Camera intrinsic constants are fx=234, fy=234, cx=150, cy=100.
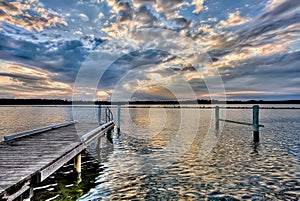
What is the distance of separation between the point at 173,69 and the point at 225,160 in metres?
31.6

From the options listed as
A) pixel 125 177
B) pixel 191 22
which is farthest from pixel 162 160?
pixel 191 22

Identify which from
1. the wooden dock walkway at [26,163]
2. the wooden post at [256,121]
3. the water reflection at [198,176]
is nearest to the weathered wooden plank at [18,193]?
the wooden dock walkway at [26,163]

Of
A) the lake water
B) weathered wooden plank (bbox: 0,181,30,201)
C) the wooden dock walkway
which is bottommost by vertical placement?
the lake water

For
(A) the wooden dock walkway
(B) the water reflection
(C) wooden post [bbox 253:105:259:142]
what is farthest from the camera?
(C) wooden post [bbox 253:105:259:142]

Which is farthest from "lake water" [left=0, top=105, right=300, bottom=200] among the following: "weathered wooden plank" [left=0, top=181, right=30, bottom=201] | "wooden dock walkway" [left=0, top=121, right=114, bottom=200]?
"weathered wooden plank" [left=0, top=181, right=30, bottom=201]

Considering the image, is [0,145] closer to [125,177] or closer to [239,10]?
[125,177]

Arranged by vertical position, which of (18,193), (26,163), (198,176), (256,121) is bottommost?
(198,176)

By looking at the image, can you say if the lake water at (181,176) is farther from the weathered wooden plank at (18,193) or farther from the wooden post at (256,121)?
the wooden post at (256,121)

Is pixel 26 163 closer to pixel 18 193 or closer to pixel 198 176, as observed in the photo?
pixel 18 193

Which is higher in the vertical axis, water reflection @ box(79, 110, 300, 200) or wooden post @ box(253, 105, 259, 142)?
wooden post @ box(253, 105, 259, 142)

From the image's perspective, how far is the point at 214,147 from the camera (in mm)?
16609

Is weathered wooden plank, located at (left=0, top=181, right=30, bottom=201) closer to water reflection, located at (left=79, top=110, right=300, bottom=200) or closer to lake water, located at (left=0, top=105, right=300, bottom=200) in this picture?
lake water, located at (left=0, top=105, right=300, bottom=200)

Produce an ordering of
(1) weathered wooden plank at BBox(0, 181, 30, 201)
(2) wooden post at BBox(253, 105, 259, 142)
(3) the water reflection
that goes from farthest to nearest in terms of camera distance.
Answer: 1. (2) wooden post at BBox(253, 105, 259, 142)
2. (3) the water reflection
3. (1) weathered wooden plank at BBox(0, 181, 30, 201)

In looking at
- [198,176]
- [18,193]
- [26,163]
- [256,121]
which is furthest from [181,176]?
[256,121]
